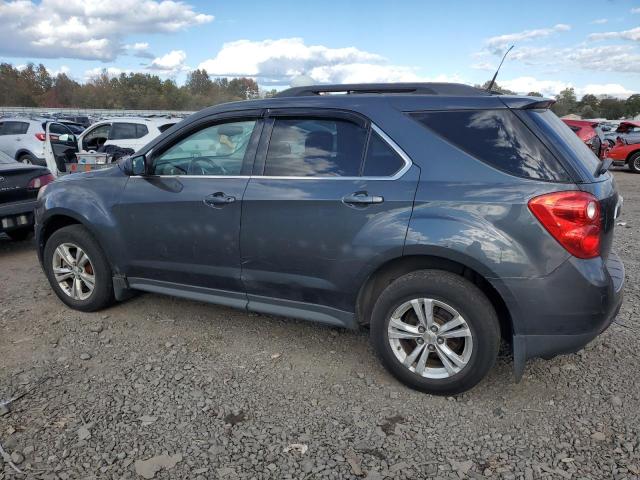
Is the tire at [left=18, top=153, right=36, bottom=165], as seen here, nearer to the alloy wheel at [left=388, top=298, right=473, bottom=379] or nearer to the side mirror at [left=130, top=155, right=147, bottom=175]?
the side mirror at [left=130, top=155, right=147, bottom=175]

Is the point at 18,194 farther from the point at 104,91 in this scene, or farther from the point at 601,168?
the point at 104,91

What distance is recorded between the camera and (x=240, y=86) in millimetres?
55188

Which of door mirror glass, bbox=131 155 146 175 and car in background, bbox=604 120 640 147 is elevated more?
door mirror glass, bbox=131 155 146 175

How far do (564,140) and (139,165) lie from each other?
2.90 m

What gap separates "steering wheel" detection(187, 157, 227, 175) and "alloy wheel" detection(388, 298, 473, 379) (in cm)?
160

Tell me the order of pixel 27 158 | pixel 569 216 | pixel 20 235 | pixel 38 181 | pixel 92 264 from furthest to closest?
pixel 27 158 → pixel 20 235 → pixel 38 181 → pixel 92 264 → pixel 569 216

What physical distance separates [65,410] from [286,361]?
4.53 ft

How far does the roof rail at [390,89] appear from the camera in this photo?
3129 millimetres

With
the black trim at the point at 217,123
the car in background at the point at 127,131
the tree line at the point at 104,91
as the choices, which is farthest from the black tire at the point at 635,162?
the tree line at the point at 104,91

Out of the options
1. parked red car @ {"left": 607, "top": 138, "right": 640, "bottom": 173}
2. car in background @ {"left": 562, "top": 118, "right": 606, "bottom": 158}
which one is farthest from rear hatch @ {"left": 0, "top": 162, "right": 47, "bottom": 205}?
parked red car @ {"left": 607, "top": 138, "right": 640, "bottom": 173}

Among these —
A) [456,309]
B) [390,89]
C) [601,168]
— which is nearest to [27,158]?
[390,89]

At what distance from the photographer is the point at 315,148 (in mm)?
3324

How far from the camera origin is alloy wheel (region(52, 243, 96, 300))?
4.29 metres

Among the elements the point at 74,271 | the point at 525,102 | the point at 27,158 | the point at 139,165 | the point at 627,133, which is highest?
the point at 525,102
